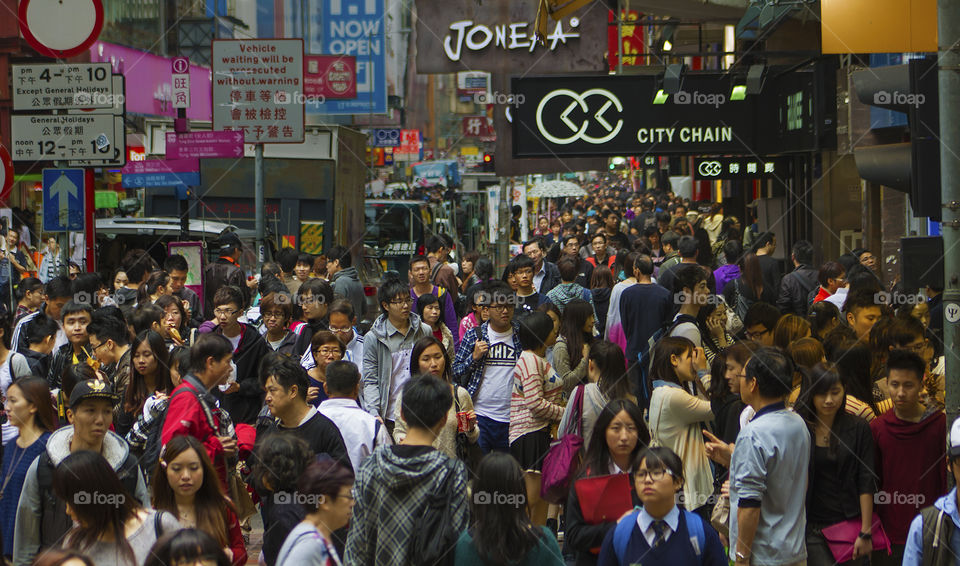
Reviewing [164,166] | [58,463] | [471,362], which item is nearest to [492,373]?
[471,362]

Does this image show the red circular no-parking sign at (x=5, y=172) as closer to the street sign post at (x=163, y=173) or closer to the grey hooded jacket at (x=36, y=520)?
the grey hooded jacket at (x=36, y=520)

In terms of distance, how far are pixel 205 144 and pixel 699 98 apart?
339 inches

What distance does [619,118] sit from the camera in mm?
11578

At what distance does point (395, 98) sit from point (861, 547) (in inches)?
1599

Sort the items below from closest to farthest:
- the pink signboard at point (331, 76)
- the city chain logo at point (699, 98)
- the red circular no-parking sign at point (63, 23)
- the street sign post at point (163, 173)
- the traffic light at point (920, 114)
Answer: the traffic light at point (920, 114)
the red circular no-parking sign at point (63, 23)
the city chain logo at point (699, 98)
the street sign post at point (163, 173)
the pink signboard at point (331, 76)

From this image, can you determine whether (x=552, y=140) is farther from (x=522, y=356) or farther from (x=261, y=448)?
(x=261, y=448)

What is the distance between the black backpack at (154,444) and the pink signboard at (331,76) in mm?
24446

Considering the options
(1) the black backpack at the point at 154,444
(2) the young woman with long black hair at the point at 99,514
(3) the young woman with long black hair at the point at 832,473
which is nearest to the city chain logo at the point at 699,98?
(3) the young woman with long black hair at the point at 832,473

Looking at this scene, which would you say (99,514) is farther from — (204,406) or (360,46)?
(360,46)

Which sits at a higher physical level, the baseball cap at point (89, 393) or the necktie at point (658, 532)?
the baseball cap at point (89, 393)

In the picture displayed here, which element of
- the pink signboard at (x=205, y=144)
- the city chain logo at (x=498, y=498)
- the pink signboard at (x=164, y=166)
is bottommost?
the city chain logo at (x=498, y=498)

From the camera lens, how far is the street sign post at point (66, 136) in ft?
33.9

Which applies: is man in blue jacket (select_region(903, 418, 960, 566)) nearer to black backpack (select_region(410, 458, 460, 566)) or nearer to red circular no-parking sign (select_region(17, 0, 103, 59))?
black backpack (select_region(410, 458, 460, 566))

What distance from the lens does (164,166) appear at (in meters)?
19.4
